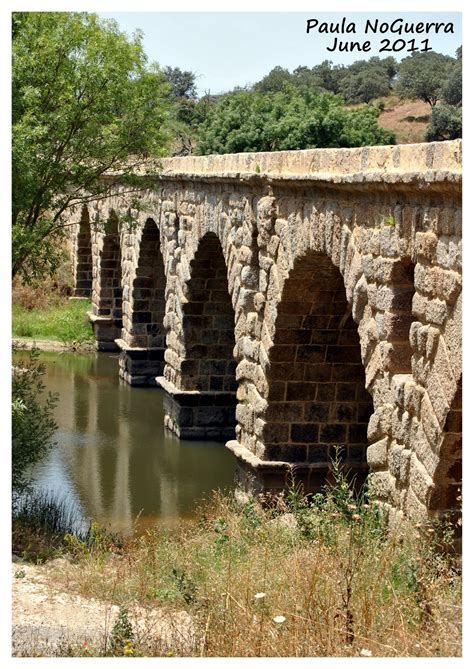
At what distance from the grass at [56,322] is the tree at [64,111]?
39.7 ft

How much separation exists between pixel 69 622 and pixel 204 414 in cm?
917

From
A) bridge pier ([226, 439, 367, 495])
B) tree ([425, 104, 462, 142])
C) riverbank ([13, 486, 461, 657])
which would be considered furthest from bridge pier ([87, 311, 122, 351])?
riverbank ([13, 486, 461, 657])

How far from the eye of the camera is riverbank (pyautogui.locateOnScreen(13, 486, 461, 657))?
5871 mm

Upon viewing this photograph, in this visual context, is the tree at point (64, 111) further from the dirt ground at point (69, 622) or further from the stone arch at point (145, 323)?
the stone arch at point (145, 323)

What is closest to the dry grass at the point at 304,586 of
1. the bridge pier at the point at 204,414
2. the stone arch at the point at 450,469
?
the stone arch at the point at 450,469

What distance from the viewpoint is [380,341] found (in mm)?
8742

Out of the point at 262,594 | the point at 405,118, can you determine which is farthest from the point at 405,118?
the point at 262,594

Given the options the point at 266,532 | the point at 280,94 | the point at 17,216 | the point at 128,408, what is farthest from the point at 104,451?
the point at 280,94

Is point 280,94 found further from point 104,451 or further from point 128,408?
point 104,451

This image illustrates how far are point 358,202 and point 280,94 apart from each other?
923 inches

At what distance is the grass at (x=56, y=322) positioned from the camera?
24.8 m

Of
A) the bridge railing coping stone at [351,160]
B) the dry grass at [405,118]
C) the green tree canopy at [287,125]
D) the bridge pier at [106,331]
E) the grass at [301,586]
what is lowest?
the grass at [301,586]

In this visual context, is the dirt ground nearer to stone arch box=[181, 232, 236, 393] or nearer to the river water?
the river water

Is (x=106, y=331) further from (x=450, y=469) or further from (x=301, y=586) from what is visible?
(x=301, y=586)
